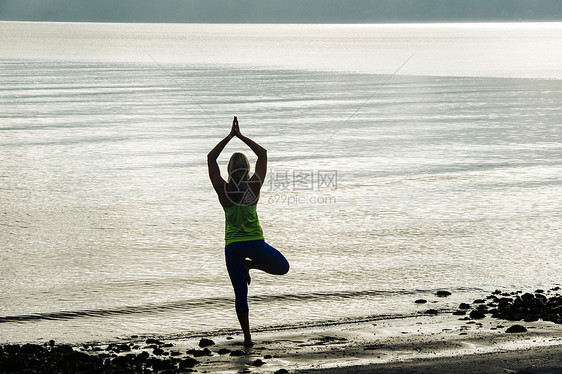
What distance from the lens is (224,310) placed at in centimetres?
945

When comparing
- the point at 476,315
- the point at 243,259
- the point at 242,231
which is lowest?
the point at 476,315

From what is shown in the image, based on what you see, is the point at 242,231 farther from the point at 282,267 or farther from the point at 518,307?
the point at 518,307

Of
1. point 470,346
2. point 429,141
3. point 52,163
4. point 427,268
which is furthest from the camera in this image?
point 429,141

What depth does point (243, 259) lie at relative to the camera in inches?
313

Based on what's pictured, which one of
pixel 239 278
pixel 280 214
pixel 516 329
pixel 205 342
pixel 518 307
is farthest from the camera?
pixel 280 214

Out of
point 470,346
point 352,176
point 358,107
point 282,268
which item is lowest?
point 470,346

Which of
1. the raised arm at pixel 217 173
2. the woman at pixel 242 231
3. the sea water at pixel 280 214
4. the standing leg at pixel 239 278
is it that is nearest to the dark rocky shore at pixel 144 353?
the standing leg at pixel 239 278

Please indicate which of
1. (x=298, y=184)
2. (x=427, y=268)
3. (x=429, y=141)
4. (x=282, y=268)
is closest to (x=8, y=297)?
(x=282, y=268)

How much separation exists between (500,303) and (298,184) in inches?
310

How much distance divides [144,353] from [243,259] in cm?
118

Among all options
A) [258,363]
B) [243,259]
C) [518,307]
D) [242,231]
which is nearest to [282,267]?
[243,259]

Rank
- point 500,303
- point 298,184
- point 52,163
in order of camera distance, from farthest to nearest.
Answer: point 52,163
point 298,184
point 500,303

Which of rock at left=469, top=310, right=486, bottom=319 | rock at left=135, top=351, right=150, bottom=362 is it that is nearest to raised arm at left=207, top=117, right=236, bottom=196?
rock at left=135, top=351, right=150, bottom=362

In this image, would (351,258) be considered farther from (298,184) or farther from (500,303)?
(298,184)
